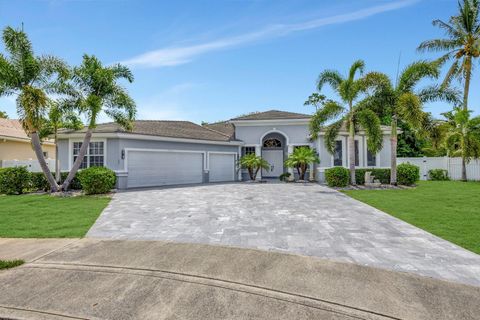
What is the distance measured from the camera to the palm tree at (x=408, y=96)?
14.3 metres

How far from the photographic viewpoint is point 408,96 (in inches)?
561

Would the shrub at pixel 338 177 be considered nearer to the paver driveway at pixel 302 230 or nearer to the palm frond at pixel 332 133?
Result: the palm frond at pixel 332 133

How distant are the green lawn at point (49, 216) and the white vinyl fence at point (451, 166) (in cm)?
2277

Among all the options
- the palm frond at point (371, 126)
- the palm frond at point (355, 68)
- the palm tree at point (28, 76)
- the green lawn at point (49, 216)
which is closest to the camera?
the green lawn at point (49, 216)

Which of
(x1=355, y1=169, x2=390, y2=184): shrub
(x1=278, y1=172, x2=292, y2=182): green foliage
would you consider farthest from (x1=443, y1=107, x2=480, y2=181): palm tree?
(x1=278, y1=172, x2=292, y2=182): green foliage

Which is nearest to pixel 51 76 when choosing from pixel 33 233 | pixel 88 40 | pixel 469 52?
pixel 88 40

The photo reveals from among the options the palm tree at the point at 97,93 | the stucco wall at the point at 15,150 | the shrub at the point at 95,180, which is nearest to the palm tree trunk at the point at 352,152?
the palm tree at the point at 97,93

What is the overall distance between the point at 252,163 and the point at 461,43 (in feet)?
63.8

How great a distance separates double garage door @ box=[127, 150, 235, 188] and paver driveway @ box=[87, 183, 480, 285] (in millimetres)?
5472

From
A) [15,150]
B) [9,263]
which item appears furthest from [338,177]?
[15,150]

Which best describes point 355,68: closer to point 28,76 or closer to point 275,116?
point 275,116

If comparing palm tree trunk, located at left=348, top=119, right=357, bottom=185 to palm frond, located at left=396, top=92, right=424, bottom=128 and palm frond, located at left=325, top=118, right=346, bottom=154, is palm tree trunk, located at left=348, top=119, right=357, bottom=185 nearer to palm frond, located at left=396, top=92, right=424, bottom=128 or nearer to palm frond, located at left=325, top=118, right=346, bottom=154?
palm frond, located at left=325, top=118, right=346, bottom=154

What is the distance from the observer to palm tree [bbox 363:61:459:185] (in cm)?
1432

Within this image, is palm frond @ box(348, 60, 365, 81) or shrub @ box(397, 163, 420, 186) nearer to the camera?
palm frond @ box(348, 60, 365, 81)
